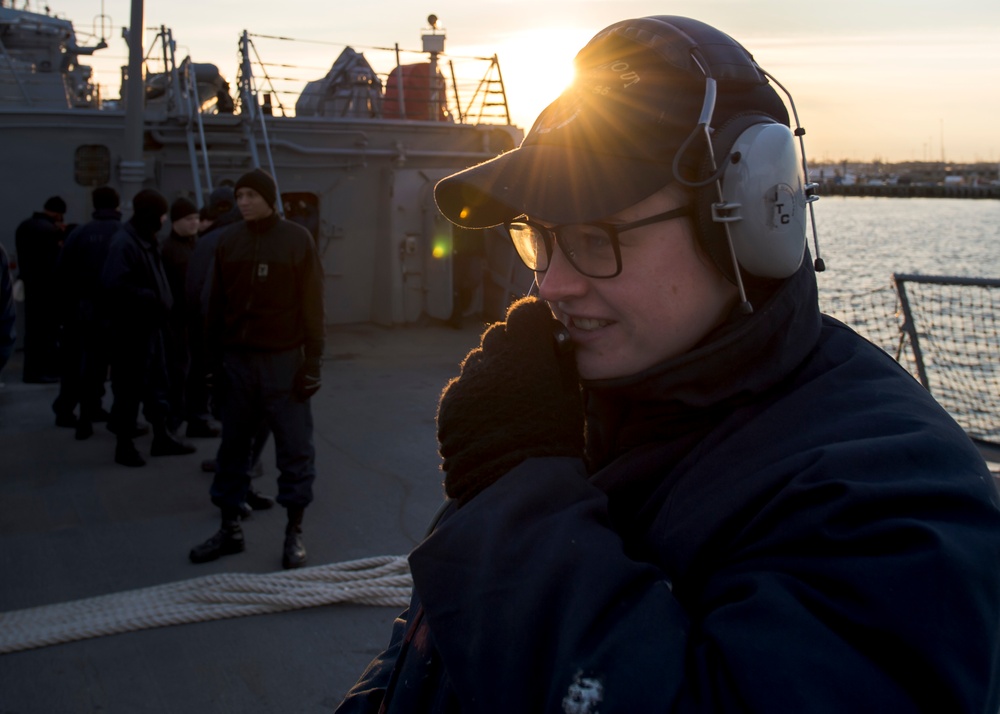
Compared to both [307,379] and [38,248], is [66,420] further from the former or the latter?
[307,379]

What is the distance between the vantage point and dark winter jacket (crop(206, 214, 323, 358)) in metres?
4.98

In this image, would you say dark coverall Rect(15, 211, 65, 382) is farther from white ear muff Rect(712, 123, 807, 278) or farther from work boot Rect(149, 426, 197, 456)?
white ear muff Rect(712, 123, 807, 278)

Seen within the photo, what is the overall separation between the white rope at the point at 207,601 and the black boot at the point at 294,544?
0.21m

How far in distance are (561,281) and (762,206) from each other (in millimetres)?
305

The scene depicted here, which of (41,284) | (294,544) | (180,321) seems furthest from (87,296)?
(294,544)

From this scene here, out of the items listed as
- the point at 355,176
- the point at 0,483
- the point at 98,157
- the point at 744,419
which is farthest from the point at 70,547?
the point at 355,176

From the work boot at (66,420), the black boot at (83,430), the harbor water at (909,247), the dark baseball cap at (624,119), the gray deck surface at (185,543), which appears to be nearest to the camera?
the dark baseball cap at (624,119)

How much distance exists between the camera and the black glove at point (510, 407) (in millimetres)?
1215

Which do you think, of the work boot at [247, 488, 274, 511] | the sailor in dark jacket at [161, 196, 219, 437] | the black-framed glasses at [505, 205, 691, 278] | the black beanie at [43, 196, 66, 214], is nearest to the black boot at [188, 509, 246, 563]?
the work boot at [247, 488, 274, 511]

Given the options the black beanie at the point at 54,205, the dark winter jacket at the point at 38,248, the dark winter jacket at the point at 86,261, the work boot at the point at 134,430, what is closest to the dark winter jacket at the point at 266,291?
the work boot at the point at 134,430

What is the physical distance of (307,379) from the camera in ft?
16.3

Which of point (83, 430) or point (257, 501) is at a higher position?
point (83, 430)

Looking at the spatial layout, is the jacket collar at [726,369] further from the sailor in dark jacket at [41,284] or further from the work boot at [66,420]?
the sailor in dark jacket at [41,284]

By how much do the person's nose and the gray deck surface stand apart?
9.24ft
